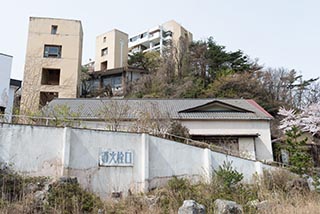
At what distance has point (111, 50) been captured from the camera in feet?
128

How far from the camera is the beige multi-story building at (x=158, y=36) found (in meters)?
45.2

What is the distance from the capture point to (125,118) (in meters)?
13.3

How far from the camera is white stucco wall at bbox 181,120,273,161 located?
17.2m

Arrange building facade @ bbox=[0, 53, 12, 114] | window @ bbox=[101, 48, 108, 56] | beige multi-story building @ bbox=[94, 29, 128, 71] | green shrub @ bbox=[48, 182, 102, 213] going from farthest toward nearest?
window @ bbox=[101, 48, 108, 56]
beige multi-story building @ bbox=[94, 29, 128, 71]
building facade @ bbox=[0, 53, 12, 114]
green shrub @ bbox=[48, 182, 102, 213]

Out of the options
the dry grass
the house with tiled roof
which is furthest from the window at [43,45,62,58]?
the dry grass

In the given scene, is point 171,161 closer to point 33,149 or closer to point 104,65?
point 33,149

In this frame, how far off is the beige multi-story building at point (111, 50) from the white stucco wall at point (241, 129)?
23352 millimetres

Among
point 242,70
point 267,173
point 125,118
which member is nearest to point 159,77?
point 242,70

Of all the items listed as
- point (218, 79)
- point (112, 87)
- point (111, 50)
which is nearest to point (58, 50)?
point (112, 87)

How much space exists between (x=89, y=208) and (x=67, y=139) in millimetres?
2240

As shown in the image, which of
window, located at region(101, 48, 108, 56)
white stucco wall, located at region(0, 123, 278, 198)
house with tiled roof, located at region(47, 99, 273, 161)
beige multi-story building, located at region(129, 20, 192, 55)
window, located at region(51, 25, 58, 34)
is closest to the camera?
white stucco wall, located at region(0, 123, 278, 198)

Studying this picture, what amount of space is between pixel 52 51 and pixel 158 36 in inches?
A: 962

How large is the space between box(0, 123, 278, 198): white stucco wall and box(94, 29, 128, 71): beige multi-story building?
29371 mm

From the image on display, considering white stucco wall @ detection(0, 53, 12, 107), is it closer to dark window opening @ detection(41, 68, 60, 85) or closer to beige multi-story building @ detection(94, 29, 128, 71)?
dark window opening @ detection(41, 68, 60, 85)
